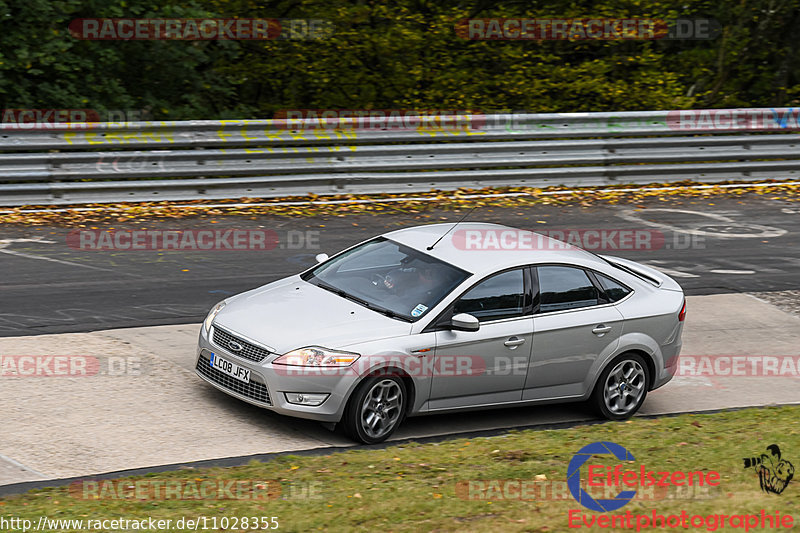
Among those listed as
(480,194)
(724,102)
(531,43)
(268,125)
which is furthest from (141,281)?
(724,102)

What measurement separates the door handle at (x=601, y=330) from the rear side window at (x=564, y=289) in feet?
0.69

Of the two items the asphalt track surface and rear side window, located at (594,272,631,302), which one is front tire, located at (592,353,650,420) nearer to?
rear side window, located at (594,272,631,302)

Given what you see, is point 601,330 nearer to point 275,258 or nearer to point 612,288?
point 612,288

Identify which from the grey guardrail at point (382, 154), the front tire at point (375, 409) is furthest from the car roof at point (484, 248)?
the grey guardrail at point (382, 154)

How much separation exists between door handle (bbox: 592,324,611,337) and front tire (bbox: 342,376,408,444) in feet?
5.99

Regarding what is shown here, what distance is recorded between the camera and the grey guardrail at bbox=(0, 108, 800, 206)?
48.2ft

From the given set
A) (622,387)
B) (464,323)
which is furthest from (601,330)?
(464,323)

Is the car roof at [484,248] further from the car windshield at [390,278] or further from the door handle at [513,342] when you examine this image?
the door handle at [513,342]

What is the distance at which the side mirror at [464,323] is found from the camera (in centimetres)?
793

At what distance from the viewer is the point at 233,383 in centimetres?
791

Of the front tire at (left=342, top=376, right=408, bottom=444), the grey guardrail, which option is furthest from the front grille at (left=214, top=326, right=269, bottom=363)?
the grey guardrail

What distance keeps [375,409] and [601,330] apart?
216 cm

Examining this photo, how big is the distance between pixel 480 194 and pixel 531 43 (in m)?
5.98

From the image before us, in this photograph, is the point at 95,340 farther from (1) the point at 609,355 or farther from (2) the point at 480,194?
(2) the point at 480,194
